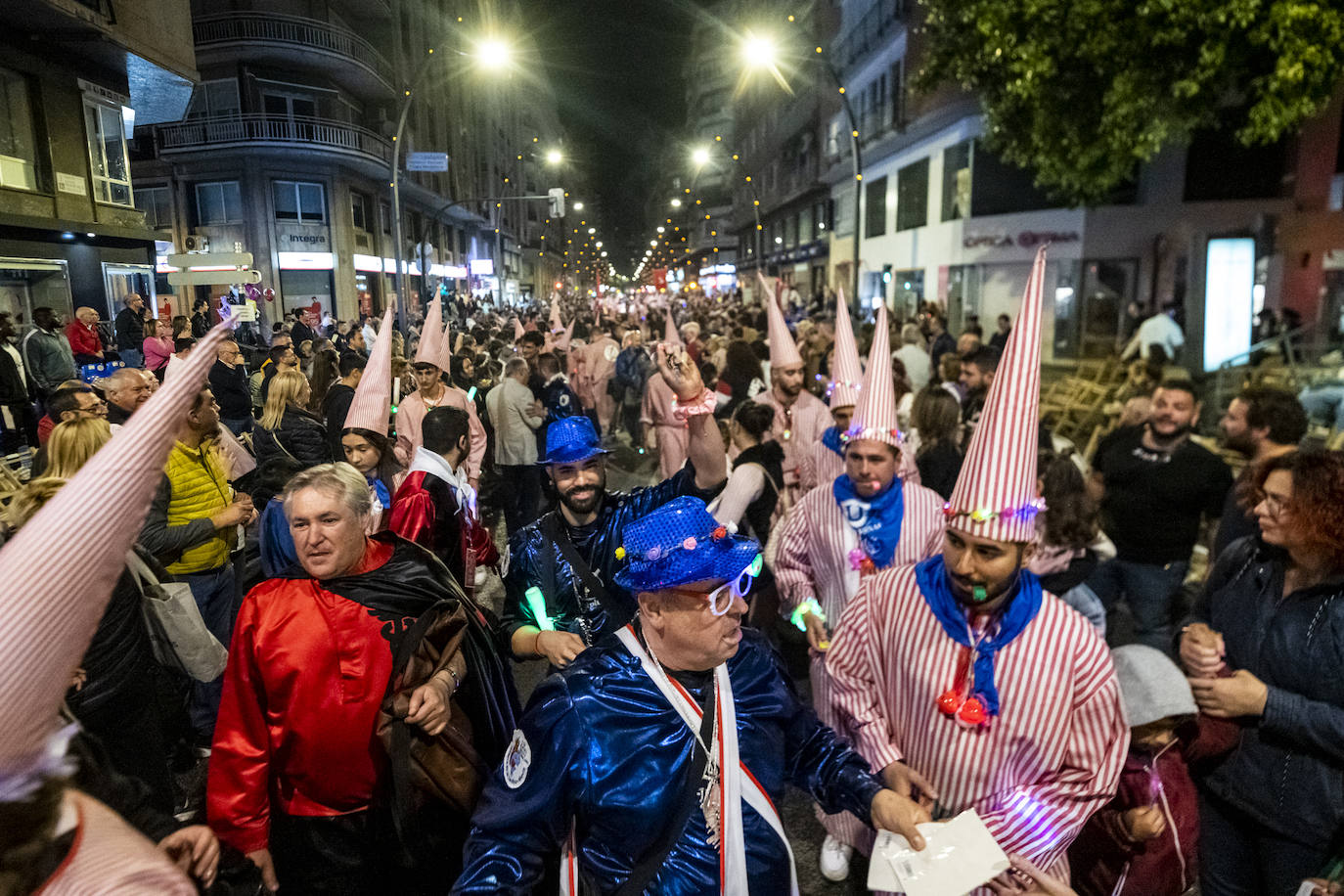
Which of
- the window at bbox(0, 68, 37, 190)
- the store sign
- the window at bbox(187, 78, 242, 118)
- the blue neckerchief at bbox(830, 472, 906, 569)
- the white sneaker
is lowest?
the white sneaker

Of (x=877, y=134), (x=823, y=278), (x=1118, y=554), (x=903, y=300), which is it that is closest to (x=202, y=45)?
(x=877, y=134)

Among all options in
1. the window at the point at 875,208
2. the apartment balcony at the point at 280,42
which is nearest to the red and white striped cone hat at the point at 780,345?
the apartment balcony at the point at 280,42

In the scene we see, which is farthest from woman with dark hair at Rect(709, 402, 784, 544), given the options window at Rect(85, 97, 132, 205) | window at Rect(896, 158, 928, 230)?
window at Rect(896, 158, 928, 230)

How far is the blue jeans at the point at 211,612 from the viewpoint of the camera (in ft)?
14.9

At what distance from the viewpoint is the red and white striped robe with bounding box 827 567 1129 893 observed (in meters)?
2.35

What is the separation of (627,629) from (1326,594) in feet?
7.21

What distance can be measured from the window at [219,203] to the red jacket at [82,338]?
63.1 ft

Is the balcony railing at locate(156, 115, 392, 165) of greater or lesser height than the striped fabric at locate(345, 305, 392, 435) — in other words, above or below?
above

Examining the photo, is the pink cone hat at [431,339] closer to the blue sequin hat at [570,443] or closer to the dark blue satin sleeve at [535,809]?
the blue sequin hat at [570,443]

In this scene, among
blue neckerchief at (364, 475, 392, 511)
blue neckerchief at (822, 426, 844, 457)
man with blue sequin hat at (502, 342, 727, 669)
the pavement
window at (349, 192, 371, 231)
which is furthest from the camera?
window at (349, 192, 371, 231)

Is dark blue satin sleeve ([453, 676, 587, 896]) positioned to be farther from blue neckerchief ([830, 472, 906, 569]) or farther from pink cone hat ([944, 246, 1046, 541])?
blue neckerchief ([830, 472, 906, 569])

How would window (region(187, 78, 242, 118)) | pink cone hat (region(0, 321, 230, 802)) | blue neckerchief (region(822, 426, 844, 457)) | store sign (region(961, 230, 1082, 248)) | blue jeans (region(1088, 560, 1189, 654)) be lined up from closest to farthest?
1. pink cone hat (region(0, 321, 230, 802))
2. blue jeans (region(1088, 560, 1189, 654))
3. blue neckerchief (region(822, 426, 844, 457))
4. store sign (region(961, 230, 1082, 248))
5. window (region(187, 78, 242, 118))

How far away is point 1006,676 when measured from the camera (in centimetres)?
245

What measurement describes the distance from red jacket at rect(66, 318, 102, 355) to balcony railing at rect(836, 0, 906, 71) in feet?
79.8
